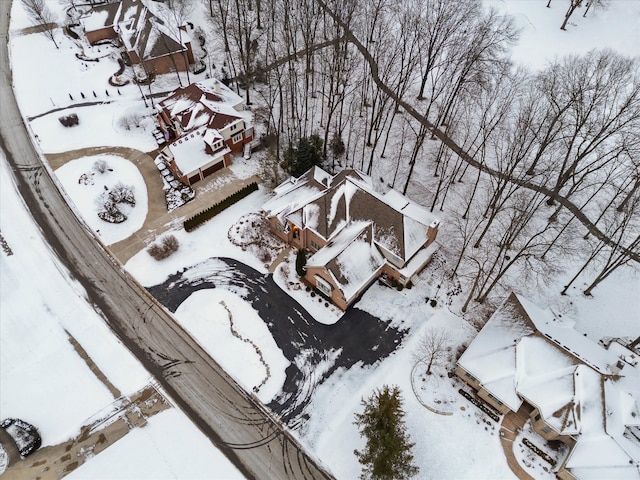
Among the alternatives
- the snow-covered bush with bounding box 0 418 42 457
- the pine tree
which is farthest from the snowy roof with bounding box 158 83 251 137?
the pine tree

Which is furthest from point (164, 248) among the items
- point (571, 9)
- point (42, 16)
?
point (571, 9)

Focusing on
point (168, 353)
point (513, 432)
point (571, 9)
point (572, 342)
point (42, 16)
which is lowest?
point (513, 432)

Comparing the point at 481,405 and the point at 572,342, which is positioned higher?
the point at 481,405

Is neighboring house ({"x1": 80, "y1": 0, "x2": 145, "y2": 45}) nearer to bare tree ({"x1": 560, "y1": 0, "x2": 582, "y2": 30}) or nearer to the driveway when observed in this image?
the driveway

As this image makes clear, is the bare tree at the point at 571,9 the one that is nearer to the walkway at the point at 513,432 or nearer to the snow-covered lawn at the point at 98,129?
the walkway at the point at 513,432

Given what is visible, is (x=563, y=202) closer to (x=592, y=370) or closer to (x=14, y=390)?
(x=592, y=370)

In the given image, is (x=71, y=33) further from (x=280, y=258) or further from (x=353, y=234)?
(x=353, y=234)
